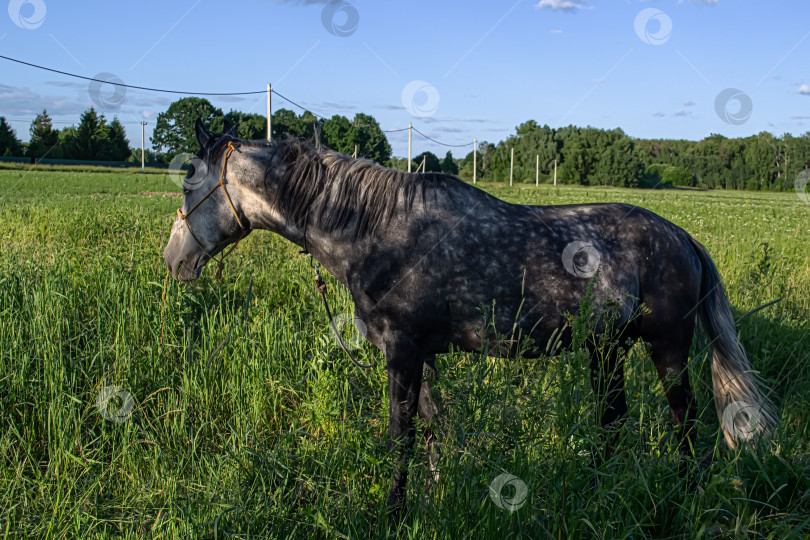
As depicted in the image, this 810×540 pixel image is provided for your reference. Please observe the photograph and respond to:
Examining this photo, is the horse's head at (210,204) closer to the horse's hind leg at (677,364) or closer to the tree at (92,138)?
the horse's hind leg at (677,364)

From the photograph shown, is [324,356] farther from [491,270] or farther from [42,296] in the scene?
[42,296]

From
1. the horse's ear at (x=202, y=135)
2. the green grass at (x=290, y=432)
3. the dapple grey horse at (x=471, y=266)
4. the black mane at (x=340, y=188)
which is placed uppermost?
the horse's ear at (x=202, y=135)

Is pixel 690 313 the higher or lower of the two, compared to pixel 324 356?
higher

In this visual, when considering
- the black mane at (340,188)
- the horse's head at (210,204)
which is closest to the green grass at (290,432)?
the horse's head at (210,204)

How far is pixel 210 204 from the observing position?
3.69 m

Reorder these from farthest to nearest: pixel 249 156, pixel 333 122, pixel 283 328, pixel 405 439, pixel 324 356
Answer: pixel 333 122 < pixel 283 328 < pixel 324 356 < pixel 249 156 < pixel 405 439

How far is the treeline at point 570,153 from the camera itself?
65738mm

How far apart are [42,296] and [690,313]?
16.8ft

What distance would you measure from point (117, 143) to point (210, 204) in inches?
3302

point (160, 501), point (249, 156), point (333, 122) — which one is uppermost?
point (333, 122)

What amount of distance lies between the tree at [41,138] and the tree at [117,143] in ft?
21.8

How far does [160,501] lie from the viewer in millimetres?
A: 3094

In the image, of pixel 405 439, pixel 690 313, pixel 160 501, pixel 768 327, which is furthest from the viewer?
pixel 768 327

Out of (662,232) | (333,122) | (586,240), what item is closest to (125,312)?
(586,240)
